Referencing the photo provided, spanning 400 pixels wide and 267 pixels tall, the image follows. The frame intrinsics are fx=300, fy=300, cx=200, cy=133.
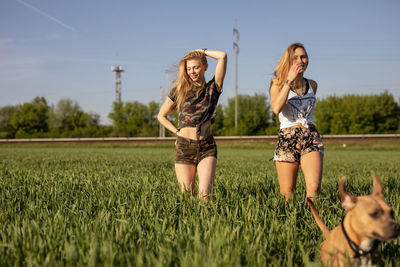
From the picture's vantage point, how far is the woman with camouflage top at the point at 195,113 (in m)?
3.90

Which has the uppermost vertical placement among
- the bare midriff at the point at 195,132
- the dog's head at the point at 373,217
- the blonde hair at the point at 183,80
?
the blonde hair at the point at 183,80

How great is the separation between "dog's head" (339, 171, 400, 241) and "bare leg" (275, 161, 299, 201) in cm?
200

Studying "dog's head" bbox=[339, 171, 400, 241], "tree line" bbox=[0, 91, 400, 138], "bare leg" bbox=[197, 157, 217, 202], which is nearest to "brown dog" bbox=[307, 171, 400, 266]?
"dog's head" bbox=[339, 171, 400, 241]

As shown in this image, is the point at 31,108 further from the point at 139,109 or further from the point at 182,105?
the point at 182,105

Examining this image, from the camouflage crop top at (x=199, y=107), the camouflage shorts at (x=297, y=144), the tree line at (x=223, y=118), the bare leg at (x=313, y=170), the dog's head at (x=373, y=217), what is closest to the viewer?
the dog's head at (x=373, y=217)

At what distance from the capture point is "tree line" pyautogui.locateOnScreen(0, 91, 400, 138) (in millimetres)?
61156

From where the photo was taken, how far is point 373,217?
5.56 ft

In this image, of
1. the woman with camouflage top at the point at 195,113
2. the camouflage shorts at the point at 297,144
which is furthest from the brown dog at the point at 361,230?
the woman with camouflage top at the point at 195,113

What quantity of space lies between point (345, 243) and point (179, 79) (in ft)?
9.43

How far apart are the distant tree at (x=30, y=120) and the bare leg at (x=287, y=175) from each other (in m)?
80.5

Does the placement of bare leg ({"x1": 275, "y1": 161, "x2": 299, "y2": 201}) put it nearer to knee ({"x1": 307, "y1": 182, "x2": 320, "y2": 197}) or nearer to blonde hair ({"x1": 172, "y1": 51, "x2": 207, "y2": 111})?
knee ({"x1": 307, "y1": 182, "x2": 320, "y2": 197})

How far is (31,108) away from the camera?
78.6 meters

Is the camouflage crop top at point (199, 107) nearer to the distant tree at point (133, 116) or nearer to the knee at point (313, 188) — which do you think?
the knee at point (313, 188)

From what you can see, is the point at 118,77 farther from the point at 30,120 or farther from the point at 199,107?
the point at 199,107
